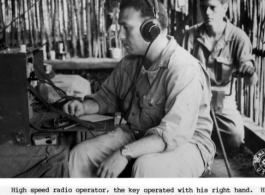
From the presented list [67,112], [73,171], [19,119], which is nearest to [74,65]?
[67,112]

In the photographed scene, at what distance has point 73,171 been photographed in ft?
5.09

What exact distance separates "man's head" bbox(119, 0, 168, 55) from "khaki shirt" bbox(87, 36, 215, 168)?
0.31ft

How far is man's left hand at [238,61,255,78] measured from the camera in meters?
1.78

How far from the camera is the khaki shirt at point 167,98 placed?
1.38 m

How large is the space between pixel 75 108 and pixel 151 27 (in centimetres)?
54

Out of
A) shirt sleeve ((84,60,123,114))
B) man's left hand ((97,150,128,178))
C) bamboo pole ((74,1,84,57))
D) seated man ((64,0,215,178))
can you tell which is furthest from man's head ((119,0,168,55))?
man's left hand ((97,150,128,178))

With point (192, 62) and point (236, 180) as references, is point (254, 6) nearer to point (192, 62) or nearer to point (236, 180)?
point (192, 62)

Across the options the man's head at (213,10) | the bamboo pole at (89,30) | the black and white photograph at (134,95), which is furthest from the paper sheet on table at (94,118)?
the man's head at (213,10)

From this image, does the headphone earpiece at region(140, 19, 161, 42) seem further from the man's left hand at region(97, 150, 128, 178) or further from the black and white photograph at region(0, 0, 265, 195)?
the man's left hand at region(97, 150, 128, 178)

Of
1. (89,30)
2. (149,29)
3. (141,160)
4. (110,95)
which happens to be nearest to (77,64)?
(89,30)

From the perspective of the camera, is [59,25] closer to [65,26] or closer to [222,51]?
[65,26]

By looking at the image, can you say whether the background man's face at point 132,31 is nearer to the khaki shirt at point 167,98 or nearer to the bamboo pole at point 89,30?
the khaki shirt at point 167,98

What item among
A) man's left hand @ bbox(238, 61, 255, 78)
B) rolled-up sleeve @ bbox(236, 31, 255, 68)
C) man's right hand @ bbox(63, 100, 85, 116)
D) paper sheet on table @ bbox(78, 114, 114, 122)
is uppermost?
rolled-up sleeve @ bbox(236, 31, 255, 68)

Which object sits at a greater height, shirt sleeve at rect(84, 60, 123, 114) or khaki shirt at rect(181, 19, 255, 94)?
khaki shirt at rect(181, 19, 255, 94)
